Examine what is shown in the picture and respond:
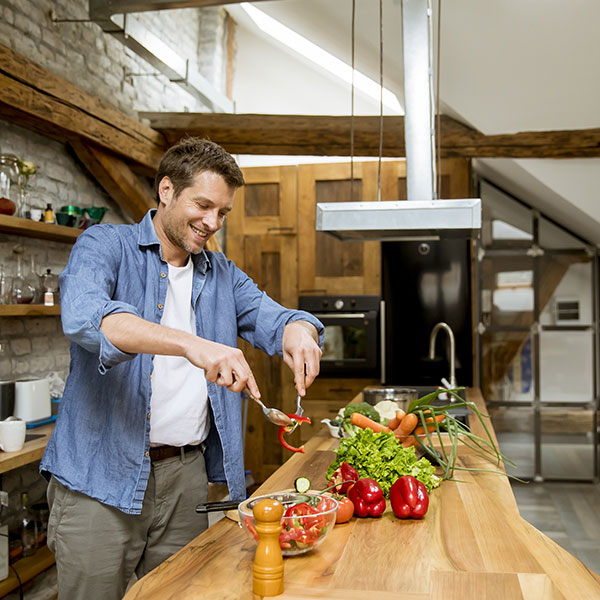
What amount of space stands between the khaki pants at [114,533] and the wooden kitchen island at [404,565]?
26cm

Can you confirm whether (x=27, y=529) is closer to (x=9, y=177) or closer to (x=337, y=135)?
(x=9, y=177)

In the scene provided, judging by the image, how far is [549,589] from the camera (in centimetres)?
134

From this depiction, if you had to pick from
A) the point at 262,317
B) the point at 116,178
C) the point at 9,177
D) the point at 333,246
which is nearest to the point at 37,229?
the point at 9,177

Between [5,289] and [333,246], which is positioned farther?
[333,246]

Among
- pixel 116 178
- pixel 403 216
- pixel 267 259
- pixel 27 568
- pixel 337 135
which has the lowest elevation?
pixel 27 568

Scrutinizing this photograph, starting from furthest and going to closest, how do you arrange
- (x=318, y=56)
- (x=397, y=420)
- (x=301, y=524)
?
1. (x=318, y=56)
2. (x=397, y=420)
3. (x=301, y=524)

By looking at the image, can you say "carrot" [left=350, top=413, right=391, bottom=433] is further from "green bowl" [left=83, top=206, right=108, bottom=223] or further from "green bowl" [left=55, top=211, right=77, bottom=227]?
"green bowl" [left=83, top=206, right=108, bottom=223]

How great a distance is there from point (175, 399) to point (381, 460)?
0.61m

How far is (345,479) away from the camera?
6.15 ft

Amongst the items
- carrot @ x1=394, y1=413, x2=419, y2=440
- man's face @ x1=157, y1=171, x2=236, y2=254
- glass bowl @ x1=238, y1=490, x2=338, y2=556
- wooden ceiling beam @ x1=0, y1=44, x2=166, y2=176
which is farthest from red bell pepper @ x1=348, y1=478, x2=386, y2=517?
wooden ceiling beam @ x1=0, y1=44, x2=166, y2=176

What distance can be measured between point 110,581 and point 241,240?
4234 mm

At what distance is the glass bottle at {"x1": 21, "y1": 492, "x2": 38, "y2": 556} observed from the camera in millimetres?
3355

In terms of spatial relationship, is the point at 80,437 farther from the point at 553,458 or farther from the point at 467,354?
the point at 553,458

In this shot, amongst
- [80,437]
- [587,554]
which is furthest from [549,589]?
[587,554]
